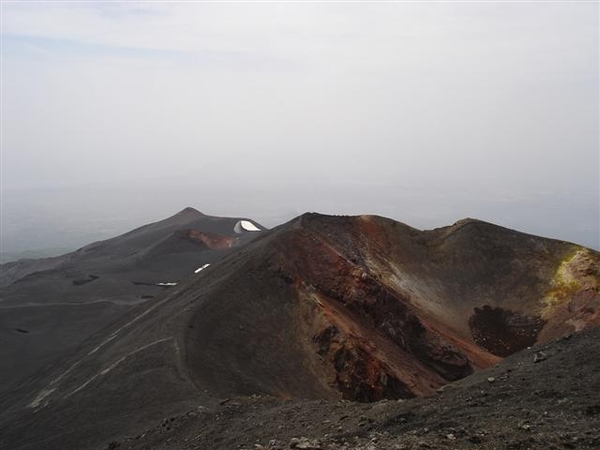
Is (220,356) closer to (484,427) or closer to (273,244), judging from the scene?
(273,244)

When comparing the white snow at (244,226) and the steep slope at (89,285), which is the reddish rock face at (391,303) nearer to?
the steep slope at (89,285)

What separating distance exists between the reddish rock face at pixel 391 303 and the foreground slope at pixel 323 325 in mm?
68

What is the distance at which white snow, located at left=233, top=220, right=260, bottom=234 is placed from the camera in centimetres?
6838

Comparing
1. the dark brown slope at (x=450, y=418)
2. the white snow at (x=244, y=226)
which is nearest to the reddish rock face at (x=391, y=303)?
the dark brown slope at (x=450, y=418)

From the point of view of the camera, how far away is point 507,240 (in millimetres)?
34594

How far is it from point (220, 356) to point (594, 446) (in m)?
14.1

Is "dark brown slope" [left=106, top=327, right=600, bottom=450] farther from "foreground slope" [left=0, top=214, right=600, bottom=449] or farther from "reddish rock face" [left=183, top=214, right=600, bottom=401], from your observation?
"reddish rock face" [left=183, top=214, right=600, bottom=401]

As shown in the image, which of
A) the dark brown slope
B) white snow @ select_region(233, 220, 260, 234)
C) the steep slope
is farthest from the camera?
white snow @ select_region(233, 220, 260, 234)

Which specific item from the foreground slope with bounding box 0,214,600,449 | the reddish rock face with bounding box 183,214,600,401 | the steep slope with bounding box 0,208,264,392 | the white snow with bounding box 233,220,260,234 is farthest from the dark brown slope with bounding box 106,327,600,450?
the white snow with bounding box 233,220,260,234

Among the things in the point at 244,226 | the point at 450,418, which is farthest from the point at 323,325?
the point at 244,226

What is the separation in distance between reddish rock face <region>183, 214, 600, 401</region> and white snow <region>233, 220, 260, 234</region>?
35.2 m

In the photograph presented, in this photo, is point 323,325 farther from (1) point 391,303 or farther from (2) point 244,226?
(2) point 244,226

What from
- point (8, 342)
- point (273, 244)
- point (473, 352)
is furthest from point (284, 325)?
point (8, 342)

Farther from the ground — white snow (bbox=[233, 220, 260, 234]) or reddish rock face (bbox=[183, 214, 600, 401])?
white snow (bbox=[233, 220, 260, 234])
